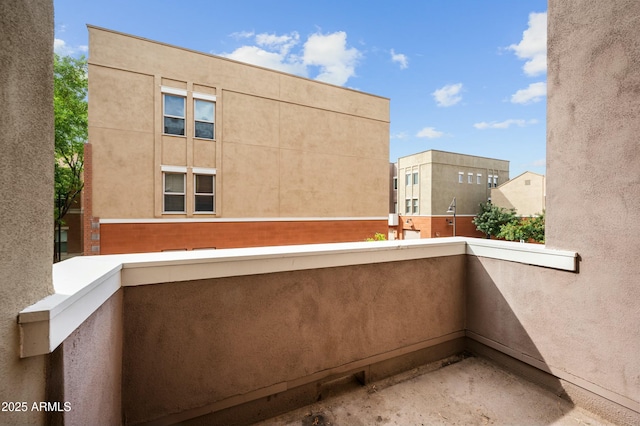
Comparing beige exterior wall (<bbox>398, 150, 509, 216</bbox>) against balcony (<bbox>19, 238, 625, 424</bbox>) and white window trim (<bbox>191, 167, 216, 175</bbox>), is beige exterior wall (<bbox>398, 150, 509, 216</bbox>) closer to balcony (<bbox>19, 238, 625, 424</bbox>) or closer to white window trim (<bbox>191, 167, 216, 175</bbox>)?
white window trim (<bbox>191, 167, 216, 175</bbox>)

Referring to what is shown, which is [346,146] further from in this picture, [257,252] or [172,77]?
[257,252]

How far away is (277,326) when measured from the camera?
2.41 metres

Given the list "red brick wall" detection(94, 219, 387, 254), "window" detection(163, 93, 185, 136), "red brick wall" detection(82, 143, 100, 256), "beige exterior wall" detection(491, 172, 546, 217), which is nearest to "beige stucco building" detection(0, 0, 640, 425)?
"red brick wall" detection(94, 219, 387, 254)

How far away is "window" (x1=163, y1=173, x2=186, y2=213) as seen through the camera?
34.4 feet

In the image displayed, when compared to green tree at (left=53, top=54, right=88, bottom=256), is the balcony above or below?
below

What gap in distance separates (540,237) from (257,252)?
28889 mm

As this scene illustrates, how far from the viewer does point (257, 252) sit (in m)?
2.38

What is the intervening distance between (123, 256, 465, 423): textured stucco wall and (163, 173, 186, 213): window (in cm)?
965

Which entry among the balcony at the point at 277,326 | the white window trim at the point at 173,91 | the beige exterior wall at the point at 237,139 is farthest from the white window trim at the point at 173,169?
the balcony at the point at 277,326

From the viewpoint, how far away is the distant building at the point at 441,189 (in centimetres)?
2762

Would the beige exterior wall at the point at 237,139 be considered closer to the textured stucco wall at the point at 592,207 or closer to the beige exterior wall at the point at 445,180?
the textured stucco wall at the point at 592,207

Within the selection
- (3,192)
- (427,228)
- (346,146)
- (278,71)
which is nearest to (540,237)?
(427,228)

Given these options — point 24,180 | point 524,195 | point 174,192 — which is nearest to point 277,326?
point 24,180

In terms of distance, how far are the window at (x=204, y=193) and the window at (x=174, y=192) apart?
528mm
